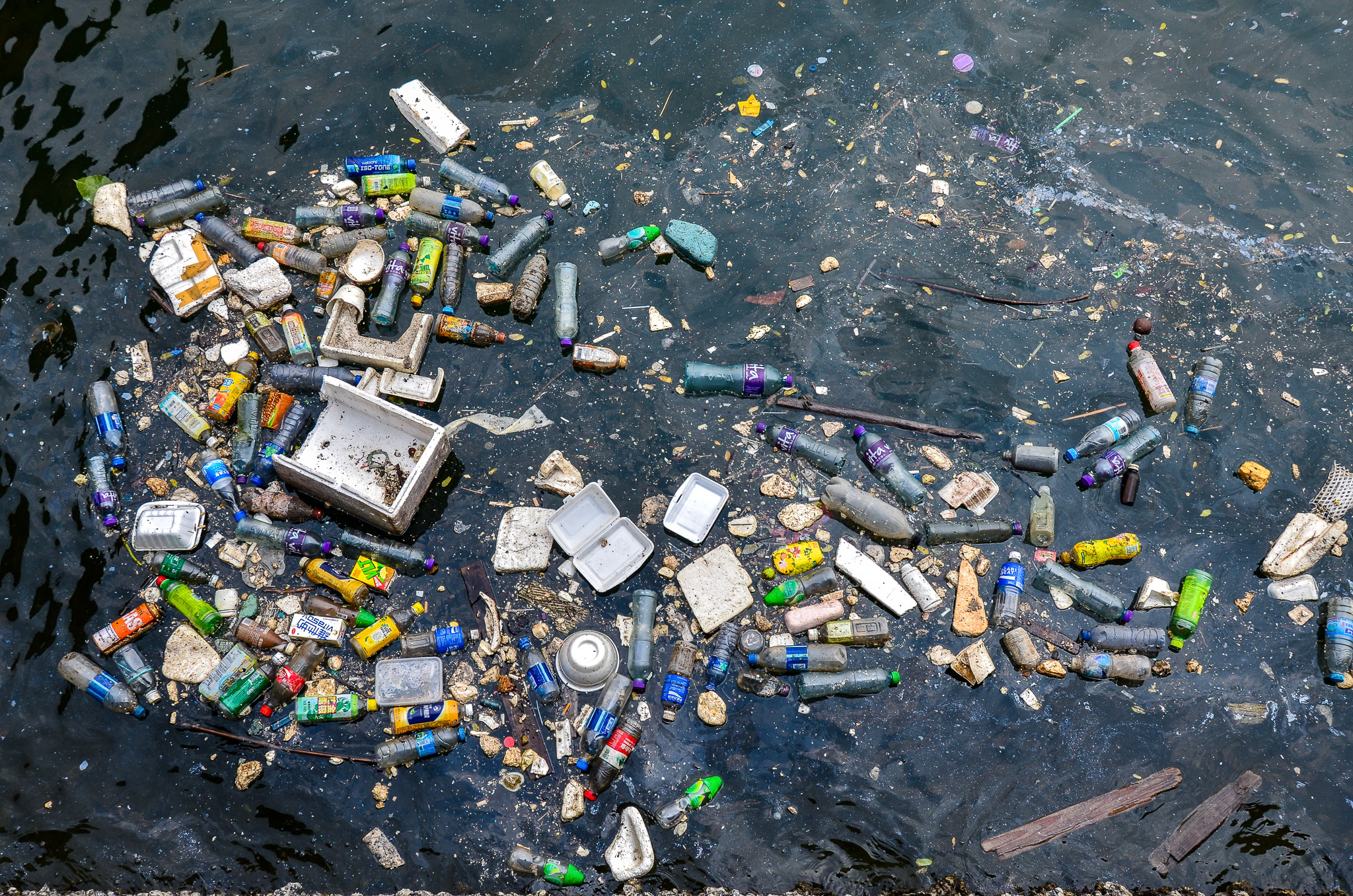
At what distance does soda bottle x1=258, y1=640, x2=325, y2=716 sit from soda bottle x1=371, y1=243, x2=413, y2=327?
2.43 metres

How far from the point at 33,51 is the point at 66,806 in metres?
6.04

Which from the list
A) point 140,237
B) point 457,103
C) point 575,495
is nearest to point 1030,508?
point 575,495

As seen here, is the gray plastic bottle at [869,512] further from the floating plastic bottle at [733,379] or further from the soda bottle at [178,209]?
the soda bottle at [178,209]

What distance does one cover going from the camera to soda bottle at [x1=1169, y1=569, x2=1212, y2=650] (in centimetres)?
517

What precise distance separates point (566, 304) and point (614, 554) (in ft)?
6.38

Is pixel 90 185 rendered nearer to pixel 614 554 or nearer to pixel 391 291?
pixel 391 291

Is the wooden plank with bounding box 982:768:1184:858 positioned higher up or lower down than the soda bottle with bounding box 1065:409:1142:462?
lower down

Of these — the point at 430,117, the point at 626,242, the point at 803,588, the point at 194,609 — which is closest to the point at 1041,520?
the point at 803,588

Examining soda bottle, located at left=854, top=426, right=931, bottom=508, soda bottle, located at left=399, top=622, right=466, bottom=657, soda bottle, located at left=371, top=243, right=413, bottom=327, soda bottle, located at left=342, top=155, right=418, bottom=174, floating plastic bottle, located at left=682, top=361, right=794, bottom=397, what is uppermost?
soda bottle, located at left=342, top=155, right=418, bottom=174

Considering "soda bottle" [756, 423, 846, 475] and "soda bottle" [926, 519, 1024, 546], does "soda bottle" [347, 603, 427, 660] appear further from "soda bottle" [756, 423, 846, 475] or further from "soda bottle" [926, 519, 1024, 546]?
"soda bottle" [926, 519, 1024, 546]

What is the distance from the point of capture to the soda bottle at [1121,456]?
546cm

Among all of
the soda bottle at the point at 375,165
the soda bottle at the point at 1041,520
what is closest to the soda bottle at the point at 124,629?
the soda bottle at the point at 375,165

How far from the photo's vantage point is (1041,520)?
5379 millimetres

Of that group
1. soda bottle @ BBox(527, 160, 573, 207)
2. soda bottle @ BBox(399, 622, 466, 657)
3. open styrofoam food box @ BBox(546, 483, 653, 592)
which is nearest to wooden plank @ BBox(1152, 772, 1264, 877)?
open styrofoam food box @ BBox(546, 483, 653, 592)
